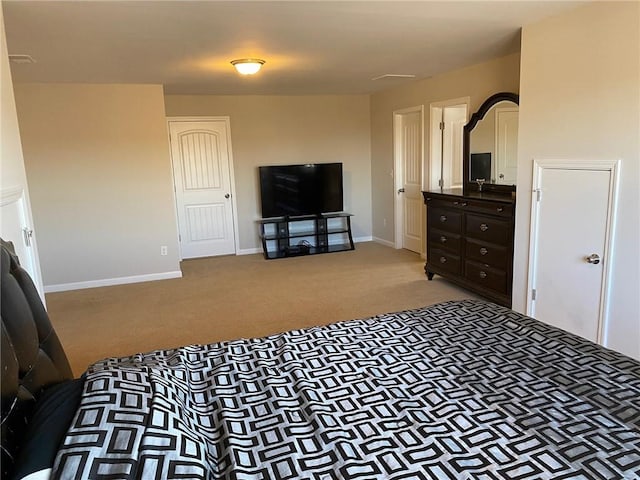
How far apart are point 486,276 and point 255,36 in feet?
9.74

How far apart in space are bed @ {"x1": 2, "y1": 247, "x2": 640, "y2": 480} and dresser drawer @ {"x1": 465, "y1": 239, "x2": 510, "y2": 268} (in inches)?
80.0

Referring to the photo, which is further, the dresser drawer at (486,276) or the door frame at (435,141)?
the door frame at (435,141)

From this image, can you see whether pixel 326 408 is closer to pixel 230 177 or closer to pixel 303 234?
pixel 303 234

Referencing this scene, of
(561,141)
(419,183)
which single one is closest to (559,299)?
(561,141)

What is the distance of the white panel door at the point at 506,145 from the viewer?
4465 millimetres

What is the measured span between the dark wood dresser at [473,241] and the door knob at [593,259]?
2.83 ft

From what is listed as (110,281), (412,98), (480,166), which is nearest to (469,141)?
(480,166)

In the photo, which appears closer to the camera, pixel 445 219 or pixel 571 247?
pixel 571 247

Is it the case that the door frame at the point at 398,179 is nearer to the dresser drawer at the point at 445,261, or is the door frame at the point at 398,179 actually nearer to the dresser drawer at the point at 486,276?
the dresser drawer at the point at 445,261

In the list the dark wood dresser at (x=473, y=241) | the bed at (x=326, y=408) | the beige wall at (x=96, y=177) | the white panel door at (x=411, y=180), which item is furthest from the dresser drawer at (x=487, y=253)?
the beige wall at (x=96, y=177)

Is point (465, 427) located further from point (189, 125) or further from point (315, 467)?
point (189, 125)

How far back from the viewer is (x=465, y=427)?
144 cm

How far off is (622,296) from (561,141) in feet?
3.75

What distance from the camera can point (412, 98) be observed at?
6.17 m
